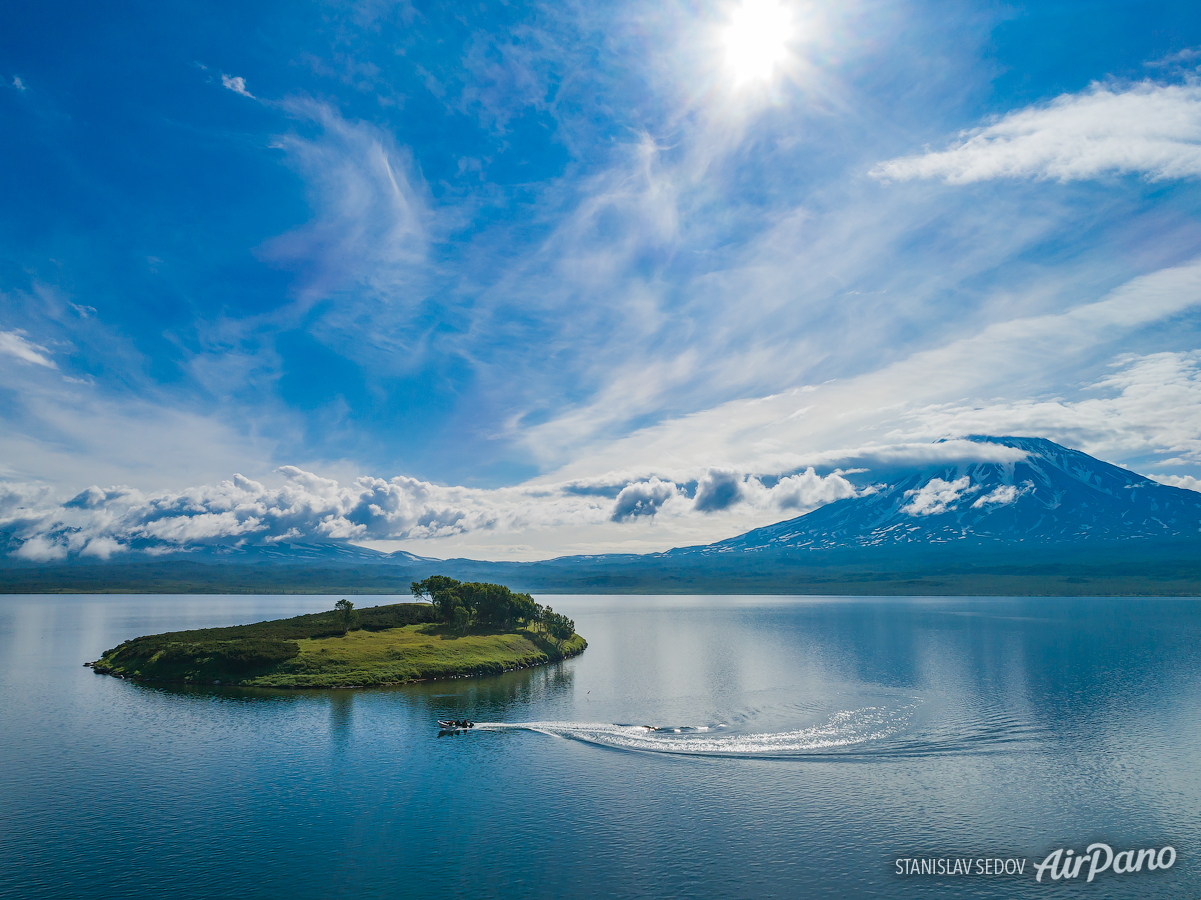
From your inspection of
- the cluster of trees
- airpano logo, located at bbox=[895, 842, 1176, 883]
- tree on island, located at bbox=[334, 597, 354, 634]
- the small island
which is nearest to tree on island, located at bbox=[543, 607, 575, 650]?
the cluster of trees

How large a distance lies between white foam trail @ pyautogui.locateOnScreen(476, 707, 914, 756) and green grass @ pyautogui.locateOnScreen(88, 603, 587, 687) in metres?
39.7

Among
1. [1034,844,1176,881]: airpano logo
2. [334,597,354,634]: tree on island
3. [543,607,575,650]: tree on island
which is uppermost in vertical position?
[334,597,354,634]: tree on island

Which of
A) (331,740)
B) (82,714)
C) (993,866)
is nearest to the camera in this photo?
(993,866)

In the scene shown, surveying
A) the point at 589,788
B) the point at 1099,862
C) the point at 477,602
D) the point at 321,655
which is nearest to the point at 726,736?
the point at 589,788

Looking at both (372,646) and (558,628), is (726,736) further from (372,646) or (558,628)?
(558,628)

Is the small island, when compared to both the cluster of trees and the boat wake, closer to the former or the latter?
the cluster of trees

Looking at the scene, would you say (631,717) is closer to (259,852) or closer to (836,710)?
(836,710)

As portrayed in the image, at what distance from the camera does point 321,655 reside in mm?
118250

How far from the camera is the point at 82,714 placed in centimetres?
8762

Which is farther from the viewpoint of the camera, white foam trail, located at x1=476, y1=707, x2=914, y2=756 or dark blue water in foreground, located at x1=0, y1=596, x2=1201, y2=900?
white foam trail, located at x1=476, y1=707, x2=914, y2=756

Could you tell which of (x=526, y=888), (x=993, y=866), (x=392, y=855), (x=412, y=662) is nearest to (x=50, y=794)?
(x=392, y=855)

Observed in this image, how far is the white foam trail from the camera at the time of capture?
73562 mm

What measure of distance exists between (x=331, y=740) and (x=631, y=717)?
3810 centimetres

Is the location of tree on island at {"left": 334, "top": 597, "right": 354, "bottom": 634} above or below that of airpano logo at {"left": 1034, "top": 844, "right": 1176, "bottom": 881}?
above
